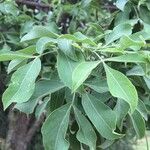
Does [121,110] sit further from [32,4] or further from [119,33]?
[32,4]

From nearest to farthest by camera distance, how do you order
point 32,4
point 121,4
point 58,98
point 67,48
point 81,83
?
point 81,83, point 67,48, point 58,98, point 121,4, point 32,4

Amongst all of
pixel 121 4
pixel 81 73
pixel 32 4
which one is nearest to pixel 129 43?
pixel 81 73

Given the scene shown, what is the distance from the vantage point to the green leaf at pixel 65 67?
0.91 metres

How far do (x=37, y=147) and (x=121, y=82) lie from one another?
2369 mm

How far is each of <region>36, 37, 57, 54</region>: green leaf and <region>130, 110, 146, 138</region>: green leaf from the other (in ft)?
0.90

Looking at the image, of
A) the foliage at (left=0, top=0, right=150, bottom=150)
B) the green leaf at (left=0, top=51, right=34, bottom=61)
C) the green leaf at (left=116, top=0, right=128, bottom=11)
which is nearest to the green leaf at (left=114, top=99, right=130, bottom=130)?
the foliage at (left=0, top=0, right=150, bottom=150)

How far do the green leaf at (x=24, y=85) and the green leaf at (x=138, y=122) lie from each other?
273mm

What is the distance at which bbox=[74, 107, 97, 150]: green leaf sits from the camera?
3.23 feet

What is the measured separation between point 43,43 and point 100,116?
0.20 metres

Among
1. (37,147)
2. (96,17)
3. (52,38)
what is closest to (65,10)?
(96,17)

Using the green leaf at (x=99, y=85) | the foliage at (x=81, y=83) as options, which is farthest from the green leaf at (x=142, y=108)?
the green leaf at (x=99, y=85)

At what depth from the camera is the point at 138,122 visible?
3.49 feet

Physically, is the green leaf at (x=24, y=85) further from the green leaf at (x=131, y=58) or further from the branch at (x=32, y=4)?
the branch at (x=32, y=4)

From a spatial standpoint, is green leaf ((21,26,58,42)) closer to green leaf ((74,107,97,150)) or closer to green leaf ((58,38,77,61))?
green leaf ((58,38,77,61))
